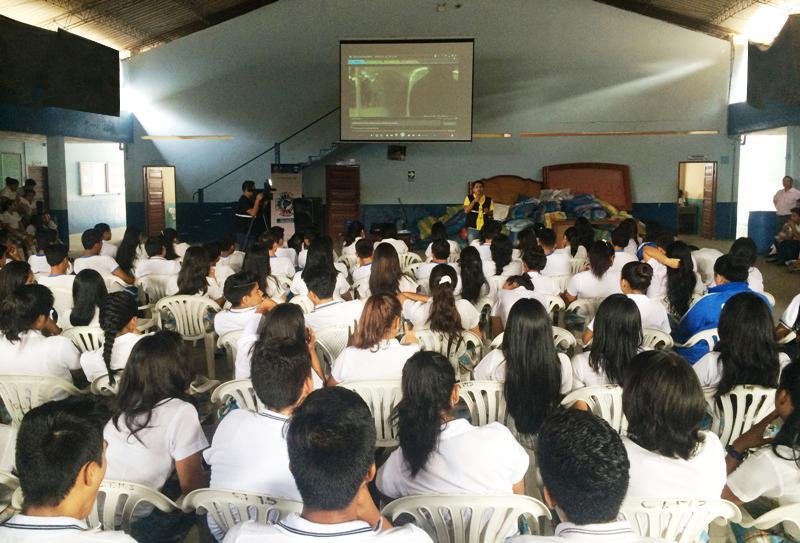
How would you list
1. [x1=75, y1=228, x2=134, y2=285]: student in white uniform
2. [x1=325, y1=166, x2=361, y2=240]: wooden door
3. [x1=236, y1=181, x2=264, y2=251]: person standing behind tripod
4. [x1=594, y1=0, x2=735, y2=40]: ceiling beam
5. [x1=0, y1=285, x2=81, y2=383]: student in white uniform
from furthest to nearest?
[x1=325, y1=166, x2=361, y2=240]: wooden door < [x1=594, y1=0, x2=735, y2=40]: ceiling beam < [x1=236, y1=181, x2=264, y2=251]: person standing behind tripod < [x1=75, y1=228, x2=134, y2=285]: student in white uniform < [x1=0, y1=285, x2=81, y2=383]: student in white uniform

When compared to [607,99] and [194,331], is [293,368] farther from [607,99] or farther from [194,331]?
[607,99]

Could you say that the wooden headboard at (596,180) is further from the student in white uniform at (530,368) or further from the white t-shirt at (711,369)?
the student in white uniform at (530,368)

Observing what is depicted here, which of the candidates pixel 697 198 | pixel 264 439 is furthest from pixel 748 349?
pixel 697 198

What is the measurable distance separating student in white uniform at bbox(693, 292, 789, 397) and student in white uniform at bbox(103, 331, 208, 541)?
7.03ft

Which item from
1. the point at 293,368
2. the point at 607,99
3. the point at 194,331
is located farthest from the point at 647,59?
the point at 293,368

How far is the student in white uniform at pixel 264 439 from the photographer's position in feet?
7.36

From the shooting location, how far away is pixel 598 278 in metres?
A: 5.25

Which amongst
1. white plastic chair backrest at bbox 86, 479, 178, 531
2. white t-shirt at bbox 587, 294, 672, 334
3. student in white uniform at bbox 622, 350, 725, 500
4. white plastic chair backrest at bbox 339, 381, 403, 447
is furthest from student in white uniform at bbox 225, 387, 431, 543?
white t-shirt at bbox 587, 294, 672, 334

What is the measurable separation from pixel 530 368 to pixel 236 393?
128 cm

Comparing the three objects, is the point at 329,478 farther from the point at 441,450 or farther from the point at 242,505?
the point at 441,450

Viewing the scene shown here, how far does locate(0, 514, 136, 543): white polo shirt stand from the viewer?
1511mm

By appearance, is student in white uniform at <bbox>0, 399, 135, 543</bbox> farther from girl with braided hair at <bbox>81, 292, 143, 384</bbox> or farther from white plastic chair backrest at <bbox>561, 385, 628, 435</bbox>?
white plastic chair backrest at <bbox>561, 385, 628, 435</bbox>

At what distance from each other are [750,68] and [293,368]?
1046cm

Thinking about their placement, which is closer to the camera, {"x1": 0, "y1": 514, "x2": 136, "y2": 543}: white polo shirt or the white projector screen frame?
{"x1": 0, "y1": 514, "x2": 136, "y2": 543}: white polo shirt
